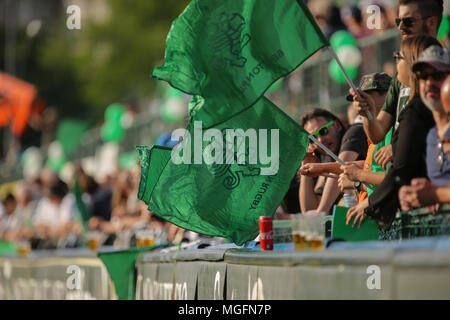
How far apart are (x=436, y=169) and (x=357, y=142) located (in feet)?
8.17

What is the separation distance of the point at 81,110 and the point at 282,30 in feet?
124

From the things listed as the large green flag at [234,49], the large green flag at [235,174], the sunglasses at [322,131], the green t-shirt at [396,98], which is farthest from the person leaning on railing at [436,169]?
the sunglasses at [322,131]

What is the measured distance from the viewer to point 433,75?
4.76 m

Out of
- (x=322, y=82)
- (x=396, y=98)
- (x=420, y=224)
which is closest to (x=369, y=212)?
(x=420, y=224)

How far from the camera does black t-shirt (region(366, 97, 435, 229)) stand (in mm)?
5078

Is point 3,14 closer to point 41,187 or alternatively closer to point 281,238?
point 41,187

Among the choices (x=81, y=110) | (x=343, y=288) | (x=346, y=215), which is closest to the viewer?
(x=343, y=288)

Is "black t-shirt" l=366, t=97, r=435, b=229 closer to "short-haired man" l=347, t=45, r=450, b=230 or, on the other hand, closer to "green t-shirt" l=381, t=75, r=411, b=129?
"short-haired man" l=347, t=45, r=450, b=230

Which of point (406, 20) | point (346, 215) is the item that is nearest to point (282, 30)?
point (406, 20)

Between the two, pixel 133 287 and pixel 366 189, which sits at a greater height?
pixel 366 189

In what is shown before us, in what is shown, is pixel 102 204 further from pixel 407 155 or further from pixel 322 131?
pixel 407 155

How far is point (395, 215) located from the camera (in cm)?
525

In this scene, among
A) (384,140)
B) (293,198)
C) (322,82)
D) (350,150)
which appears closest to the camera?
(384,140)

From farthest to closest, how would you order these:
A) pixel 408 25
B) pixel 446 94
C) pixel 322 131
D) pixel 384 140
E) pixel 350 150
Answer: pixel 322 131
pixel 350 150
pixel 384 140
pixel 408 25
pixel 446 94
